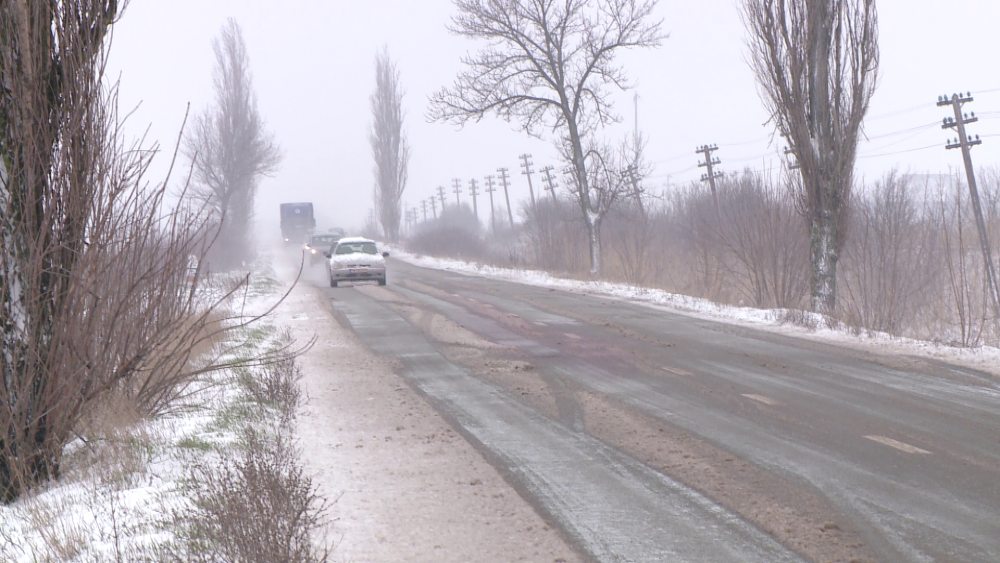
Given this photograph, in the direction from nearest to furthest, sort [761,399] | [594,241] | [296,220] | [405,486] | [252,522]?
1. [252,522]
2. [405,486]
3. [761,399]
4. [594,241]
5. [296,220]

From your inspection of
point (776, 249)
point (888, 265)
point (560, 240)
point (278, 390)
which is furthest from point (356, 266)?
point (278, 390)

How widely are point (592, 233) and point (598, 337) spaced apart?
54.1 feet

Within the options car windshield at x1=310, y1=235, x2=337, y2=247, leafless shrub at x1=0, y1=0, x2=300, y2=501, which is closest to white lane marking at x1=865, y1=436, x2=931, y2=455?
leafless shrub at x1=0, y1=0, x2=300, y2=501

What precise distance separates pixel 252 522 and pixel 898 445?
4.77 m

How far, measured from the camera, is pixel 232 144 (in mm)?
42719

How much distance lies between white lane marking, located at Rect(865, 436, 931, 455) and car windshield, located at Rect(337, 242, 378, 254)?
21.5 m

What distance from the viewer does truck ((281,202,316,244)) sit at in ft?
212

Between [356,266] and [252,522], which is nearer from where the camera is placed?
[252,522]

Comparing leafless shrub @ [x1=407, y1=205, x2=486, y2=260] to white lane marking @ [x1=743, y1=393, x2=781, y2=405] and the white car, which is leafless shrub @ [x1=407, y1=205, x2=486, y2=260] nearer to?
the white car

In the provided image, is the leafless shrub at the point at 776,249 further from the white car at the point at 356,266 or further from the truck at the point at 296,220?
the truck at the point at 296,220

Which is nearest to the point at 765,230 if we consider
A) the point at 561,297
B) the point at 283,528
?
the point at 561,297

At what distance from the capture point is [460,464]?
18.7 feet

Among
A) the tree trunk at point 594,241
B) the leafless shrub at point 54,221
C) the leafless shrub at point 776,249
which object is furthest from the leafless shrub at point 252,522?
the tree trunk at point 594,241

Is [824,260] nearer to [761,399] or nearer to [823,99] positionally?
[823,99]
